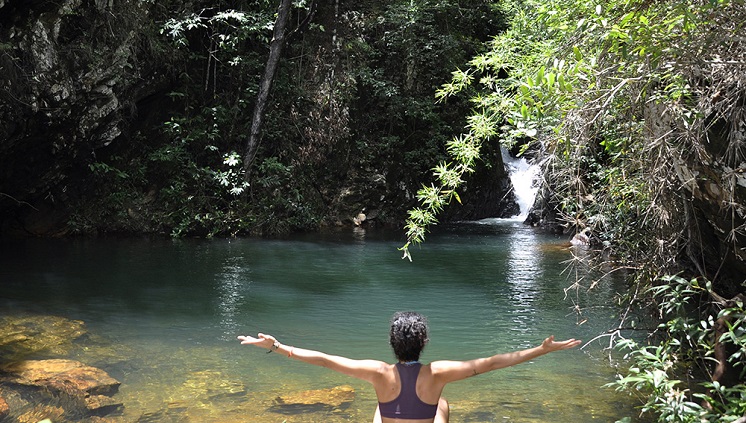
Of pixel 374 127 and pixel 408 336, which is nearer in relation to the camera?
pixel 408 336

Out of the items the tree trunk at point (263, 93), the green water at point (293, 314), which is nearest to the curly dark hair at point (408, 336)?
the green water at point (293, 314)

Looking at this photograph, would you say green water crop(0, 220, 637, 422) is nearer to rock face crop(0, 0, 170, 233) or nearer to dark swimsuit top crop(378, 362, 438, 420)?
rock face crop(0, 0, 170, 233)

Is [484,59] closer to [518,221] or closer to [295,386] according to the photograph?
[295,386]

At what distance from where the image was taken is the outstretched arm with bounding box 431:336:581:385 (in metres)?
3.20

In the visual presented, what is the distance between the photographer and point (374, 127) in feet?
71.7

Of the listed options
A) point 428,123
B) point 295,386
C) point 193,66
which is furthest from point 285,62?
point 295,386

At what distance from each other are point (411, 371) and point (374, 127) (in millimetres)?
18961

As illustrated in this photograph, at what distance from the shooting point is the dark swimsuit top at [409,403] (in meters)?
3.24

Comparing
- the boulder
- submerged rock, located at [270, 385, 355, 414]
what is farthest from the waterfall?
the boulder

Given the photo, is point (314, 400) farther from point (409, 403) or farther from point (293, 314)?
point (293, 314)

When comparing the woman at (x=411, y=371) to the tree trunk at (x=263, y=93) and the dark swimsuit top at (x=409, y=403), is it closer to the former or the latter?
the dark swimsuit top at (x=409, y=403)

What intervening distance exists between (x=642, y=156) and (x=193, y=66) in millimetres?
16022

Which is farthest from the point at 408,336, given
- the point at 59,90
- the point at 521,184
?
the point at 521,184

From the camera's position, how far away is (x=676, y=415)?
11.6ft
